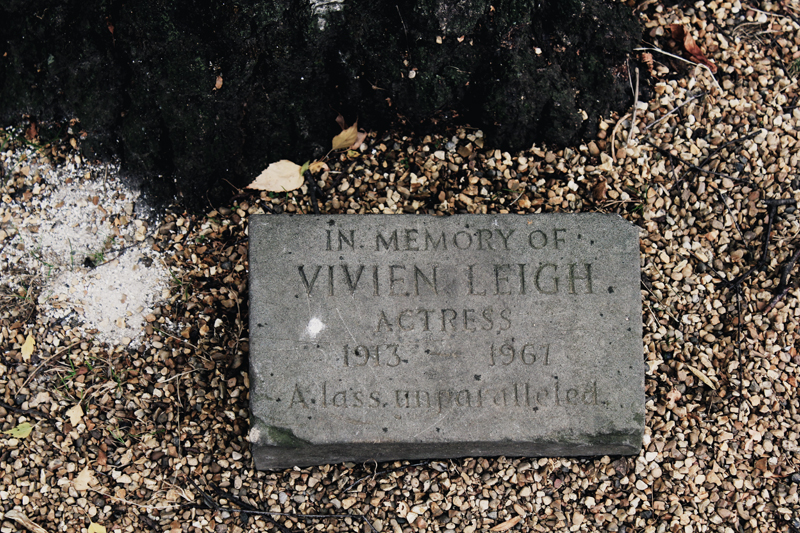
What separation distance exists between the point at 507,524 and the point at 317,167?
1848 millimetres

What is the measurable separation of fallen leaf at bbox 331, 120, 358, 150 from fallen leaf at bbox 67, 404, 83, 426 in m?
1.67

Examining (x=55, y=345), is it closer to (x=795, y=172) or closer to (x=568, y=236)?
(x=568, y=236)

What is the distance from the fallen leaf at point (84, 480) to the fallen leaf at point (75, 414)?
21 centimetres

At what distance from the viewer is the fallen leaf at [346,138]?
10.5ft

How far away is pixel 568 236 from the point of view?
2834 mm

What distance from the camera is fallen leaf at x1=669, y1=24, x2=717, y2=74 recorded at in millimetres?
3420

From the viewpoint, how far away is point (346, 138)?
3.22m

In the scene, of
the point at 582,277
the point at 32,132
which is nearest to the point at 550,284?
the point at 582,277

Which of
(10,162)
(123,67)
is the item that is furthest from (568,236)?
(10,162)

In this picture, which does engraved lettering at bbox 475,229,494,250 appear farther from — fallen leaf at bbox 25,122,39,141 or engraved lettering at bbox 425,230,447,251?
fallen leaf at bbox 25,122,39,141

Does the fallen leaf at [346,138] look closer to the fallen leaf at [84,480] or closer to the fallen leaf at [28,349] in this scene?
the fallen leaf at [28,349]

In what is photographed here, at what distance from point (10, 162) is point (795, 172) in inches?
154

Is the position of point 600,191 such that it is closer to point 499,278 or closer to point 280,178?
point 499,278

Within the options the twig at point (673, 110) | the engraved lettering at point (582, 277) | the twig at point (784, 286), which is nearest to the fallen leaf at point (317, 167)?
the engraved lettering at point (582, 277)
